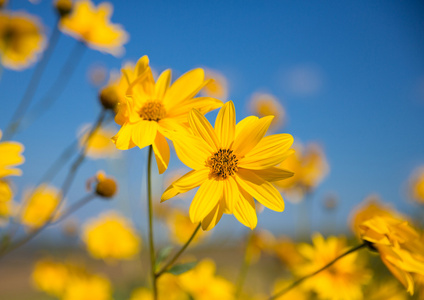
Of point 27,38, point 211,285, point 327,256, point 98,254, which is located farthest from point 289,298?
point 27,38

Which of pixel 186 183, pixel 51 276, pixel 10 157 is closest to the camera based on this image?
pixel 186 183

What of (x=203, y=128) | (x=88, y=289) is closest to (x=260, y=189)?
(x=203, y=128)

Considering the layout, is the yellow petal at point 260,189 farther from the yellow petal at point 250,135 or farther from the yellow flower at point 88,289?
the yellow flower at point 88,289

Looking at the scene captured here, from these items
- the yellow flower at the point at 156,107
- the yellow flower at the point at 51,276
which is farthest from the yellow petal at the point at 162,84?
the yellow flower at the point at 51,276

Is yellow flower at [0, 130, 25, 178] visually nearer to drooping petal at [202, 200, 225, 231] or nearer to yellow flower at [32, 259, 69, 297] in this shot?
drooping petal at [202, 200, 225, 231]

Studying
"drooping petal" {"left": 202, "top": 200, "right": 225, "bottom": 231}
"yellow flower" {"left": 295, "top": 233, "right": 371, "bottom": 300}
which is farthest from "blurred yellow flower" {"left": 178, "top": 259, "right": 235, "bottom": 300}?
"drooping petal" {"left": 202, "top": 200, "right": 225, "bottom": 231}

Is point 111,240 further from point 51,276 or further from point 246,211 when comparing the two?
point 246,211

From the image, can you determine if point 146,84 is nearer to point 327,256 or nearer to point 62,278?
point 327,256
